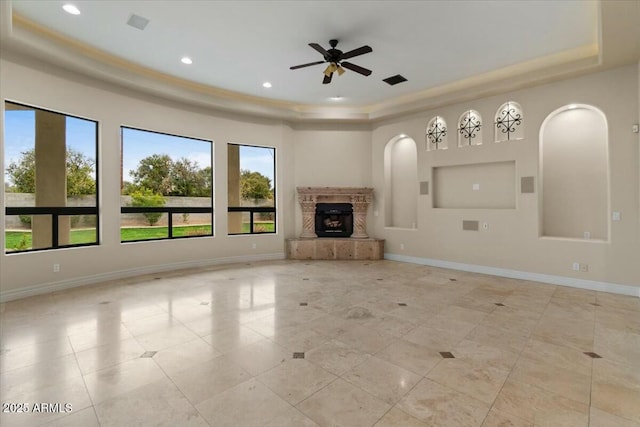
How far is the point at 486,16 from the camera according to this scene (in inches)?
144

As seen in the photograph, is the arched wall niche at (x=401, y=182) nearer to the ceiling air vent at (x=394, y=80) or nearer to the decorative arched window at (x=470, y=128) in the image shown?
the decorative arched window at (x=470, y=128)

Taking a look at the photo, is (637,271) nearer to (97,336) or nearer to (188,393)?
(188,393)

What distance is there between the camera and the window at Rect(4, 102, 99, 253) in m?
4.22

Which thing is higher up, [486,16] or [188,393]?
[486,16]

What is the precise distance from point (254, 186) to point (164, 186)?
80.1 inches

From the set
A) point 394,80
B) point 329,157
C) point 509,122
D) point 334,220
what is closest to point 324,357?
point 394,80

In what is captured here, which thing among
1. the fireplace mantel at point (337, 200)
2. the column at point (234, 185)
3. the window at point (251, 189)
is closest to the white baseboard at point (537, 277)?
the fireplace mantel at point (337, 200)

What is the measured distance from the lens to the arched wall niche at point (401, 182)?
717 centimetres

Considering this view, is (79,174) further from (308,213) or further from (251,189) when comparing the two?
(308,213)

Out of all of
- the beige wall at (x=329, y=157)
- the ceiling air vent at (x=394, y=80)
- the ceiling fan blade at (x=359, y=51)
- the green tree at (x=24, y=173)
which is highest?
the ceiling air vent at (x=394, y=80)

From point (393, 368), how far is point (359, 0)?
390 centimetres

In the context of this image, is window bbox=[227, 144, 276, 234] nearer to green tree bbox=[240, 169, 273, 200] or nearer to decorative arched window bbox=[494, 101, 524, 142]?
green tree bbox=[240, 169, 273, 200]

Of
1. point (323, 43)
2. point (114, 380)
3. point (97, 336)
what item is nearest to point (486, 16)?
point (323, 43)

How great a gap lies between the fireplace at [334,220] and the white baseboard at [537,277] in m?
1.62
